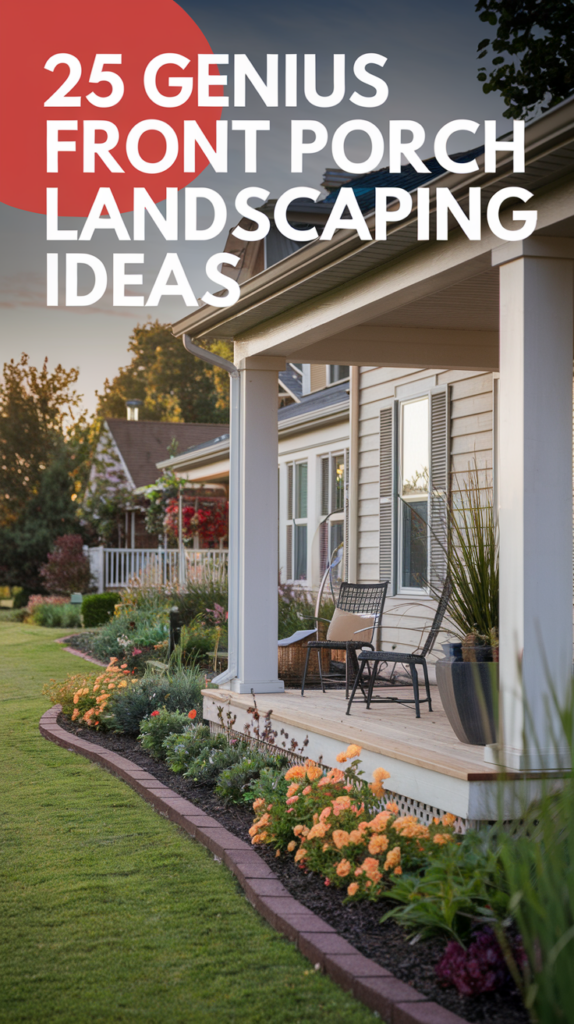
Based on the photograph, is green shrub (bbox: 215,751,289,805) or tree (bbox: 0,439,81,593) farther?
tree (bbox: 0,439,81,593)

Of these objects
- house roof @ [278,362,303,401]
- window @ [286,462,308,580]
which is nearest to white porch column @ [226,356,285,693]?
window @ [286,462,308,580]

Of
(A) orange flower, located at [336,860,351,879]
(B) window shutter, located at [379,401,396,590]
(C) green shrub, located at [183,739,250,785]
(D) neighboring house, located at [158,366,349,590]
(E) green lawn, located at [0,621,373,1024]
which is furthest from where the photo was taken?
(D) neighboring house, located at [158,366,349,590]

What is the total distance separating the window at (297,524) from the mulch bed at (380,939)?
304 inches

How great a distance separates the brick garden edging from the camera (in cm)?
277

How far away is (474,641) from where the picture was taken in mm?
4430

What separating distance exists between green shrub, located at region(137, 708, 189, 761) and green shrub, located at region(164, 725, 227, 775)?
7.3 inches

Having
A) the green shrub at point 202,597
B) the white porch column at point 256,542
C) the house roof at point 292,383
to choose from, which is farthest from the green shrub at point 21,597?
the white porch column at point 256,542

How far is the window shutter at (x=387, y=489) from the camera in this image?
9.12 metres

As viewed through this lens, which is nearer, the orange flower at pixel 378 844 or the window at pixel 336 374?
the orange flower at pixel 378 844

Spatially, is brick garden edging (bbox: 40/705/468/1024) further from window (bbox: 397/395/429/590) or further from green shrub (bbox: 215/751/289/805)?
window (bbox: 397/395/429/590)

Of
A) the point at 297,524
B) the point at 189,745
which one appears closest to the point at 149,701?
the point at 189,745

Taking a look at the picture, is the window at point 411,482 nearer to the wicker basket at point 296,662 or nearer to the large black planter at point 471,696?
the wicker basket at point 296,662

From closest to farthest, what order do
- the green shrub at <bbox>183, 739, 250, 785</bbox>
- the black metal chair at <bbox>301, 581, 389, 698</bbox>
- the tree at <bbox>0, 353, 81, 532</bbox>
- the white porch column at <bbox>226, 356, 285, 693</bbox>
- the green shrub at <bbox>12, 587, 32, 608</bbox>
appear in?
the green shrub at <bbox>183, 739, 250, 785</bbox> → the white porch column at <bbox>226, 356, 285, 693</bbox> → the black metal chair at <bbox>301, 581, 389, 698</bbox> → the green shrub at <bbox>12, 587, 32, 608</bbox> → the tree at <bbox>0, 353, 81, 532</bbox>

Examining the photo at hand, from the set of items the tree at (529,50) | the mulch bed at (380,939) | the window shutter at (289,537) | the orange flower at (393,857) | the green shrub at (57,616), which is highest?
the tree at (529,50)
